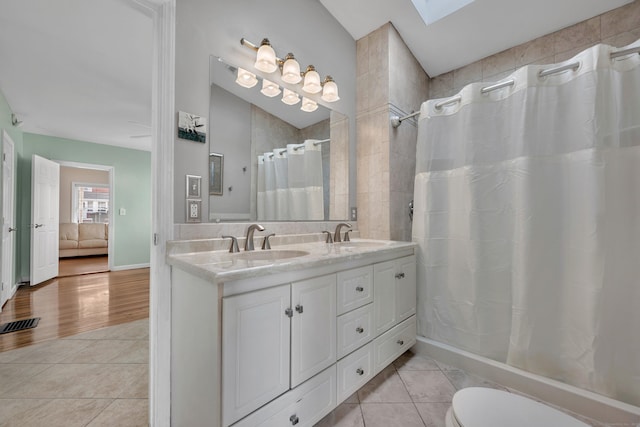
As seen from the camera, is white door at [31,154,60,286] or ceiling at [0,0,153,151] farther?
white door at [31,154,60,286]

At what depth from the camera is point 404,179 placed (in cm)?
231

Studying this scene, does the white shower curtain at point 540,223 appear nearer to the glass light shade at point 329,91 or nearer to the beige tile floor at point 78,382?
the glass light shade at point 329,91

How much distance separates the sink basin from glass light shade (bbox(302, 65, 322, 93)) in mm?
1218

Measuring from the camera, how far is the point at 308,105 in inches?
79.3

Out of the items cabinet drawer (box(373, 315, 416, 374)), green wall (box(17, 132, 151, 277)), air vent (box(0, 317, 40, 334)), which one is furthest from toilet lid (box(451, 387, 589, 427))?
green wall (box(17, 132, 151, 277))

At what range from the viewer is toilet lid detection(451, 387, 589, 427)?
0.83 meters

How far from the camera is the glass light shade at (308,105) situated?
1983 millimetres

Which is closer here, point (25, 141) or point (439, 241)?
point (439, 241)

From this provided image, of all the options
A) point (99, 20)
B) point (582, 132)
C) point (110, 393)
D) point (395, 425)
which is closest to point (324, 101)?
point (582, 132)

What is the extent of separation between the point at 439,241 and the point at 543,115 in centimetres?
94

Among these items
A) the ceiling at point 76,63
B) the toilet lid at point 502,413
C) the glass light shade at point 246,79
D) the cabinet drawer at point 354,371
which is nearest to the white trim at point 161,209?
the ceiling at point 76,63

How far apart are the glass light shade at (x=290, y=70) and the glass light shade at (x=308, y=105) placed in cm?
18

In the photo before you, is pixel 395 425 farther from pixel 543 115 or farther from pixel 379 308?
pixel 543 115

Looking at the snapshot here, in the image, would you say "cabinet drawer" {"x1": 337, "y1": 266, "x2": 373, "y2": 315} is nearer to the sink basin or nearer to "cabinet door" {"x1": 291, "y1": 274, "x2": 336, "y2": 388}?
"cabinet door" {"x1": 291, "y1": 274, "x2": 336, "y2": 388}
